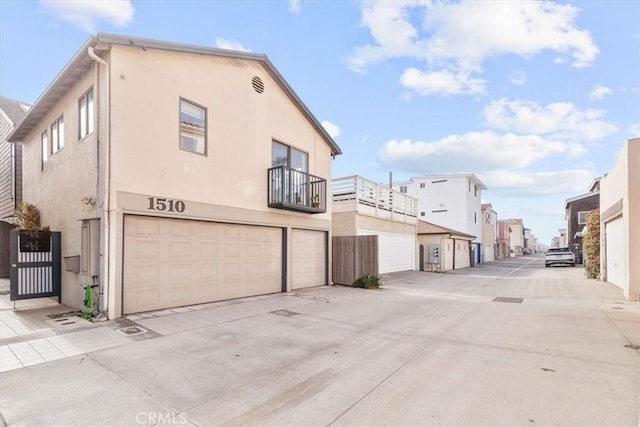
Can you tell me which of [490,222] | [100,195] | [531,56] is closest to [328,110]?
[531,56]

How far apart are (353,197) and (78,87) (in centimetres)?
1059

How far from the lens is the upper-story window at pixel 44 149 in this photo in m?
10.8

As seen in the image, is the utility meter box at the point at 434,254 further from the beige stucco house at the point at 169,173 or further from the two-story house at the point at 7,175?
the two-story house at the point at 7,175

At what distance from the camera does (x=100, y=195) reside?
738 centimetres

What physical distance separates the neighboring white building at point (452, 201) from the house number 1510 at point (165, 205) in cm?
2823

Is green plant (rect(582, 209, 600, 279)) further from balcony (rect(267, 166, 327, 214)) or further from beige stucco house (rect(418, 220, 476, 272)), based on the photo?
balcony (rect(267, 166, 327, 214))

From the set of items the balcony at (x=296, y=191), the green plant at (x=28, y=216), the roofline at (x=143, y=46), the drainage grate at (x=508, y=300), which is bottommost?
the drainage grate at (x=508, y=300)

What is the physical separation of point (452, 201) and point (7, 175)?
31657 mm

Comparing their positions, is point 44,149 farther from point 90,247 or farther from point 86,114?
point 90,247

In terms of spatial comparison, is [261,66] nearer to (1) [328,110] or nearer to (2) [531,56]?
(1) [328,110]

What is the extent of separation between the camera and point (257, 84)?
10.9 metres

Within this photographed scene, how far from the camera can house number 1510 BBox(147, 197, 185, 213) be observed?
7880 millimetres

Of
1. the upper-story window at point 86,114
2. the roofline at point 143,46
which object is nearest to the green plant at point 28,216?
the roofline at point 143,46

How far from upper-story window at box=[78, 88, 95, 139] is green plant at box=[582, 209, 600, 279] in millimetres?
20425
